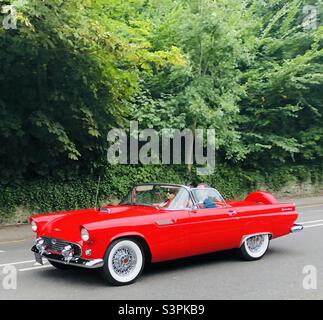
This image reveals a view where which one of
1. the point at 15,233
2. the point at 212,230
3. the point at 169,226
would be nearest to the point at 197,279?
the point at 169,226

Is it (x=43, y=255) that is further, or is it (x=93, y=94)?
(x=93, y=94)

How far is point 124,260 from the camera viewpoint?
665 centimetres

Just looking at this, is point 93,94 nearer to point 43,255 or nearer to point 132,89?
point 132,89

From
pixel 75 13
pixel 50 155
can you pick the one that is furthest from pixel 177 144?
pixel 75 13

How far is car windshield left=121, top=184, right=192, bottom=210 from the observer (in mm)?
7641

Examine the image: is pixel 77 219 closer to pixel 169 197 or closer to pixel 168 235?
pixel 168 235

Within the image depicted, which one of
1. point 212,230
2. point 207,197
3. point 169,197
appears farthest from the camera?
point 207,197

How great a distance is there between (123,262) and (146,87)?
11.6 m

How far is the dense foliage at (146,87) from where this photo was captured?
38.7 ft

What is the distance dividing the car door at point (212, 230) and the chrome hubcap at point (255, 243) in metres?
0.37

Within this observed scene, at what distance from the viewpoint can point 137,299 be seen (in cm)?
587

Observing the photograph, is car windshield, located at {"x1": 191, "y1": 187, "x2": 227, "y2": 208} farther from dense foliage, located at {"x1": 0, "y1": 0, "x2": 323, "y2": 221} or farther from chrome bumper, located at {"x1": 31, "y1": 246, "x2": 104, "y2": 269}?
dense foliage, located at {"x1": 0, "y1": 0, "x2": 323, "y2": 221}

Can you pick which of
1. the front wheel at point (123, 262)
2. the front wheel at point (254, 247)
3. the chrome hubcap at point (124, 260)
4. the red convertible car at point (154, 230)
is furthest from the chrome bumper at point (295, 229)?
the chrome hubcap at point (124, 260)
